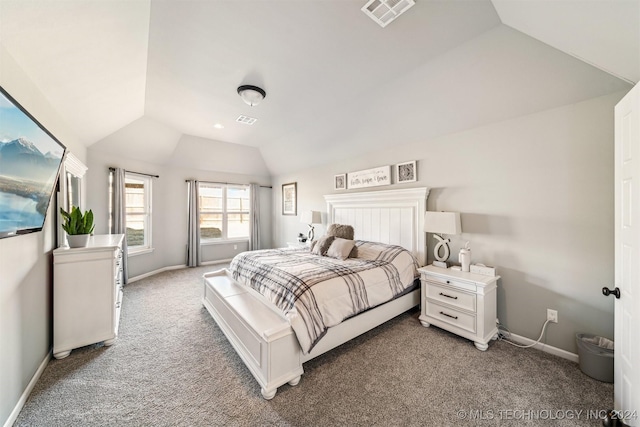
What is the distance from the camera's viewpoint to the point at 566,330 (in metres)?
2.09

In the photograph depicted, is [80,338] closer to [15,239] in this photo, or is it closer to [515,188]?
[15,239]

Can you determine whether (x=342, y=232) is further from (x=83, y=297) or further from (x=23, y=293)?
(x=23, y=293)

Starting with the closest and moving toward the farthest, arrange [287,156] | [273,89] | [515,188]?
1. [515,188]
2. [273,89]
3. [287,156]

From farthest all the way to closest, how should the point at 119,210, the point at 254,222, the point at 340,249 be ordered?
the point at 254,222, the point at 119,210, the point at 340,249

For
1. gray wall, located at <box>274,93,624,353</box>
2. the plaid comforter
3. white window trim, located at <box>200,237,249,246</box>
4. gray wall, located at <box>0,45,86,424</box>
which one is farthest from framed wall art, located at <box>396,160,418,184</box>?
white window trim, located at <box>200,237,249,246</box>

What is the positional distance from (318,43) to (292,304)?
2280 mm

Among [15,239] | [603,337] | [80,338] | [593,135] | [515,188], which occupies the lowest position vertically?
[80,338]

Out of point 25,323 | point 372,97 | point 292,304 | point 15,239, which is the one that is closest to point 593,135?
point 372,97

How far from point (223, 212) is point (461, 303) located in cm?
533

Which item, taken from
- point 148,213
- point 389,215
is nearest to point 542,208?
point 389,215

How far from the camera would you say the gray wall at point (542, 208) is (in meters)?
1.94

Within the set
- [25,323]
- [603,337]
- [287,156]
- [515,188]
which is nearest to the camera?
[25,323]

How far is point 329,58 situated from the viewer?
2.22 m

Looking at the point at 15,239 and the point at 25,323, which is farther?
the point at 25,323
